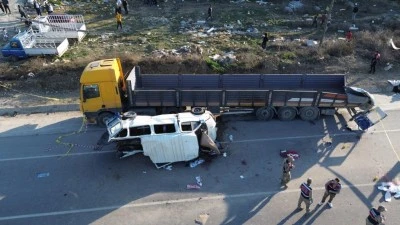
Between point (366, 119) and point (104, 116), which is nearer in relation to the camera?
point (366, 119)

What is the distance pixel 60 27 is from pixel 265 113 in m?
13.6

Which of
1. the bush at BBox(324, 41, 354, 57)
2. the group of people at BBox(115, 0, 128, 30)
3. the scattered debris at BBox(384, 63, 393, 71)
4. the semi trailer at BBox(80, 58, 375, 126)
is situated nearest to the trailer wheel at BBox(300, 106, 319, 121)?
the semi trailer at BBox(80, 58, 375, 126)

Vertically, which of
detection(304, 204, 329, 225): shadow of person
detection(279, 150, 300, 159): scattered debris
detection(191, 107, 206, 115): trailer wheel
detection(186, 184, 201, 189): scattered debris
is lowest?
detection(304, 204, 329, 225): shadow of person

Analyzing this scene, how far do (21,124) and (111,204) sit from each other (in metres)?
6.53

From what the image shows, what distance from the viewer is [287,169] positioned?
36.0ft

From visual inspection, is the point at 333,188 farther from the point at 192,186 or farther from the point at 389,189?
the point at 192,186

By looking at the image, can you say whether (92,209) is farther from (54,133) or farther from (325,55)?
(325,55)

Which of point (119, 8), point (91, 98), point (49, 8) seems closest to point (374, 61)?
point (91, 98)

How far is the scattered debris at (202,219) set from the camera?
34.1 feet

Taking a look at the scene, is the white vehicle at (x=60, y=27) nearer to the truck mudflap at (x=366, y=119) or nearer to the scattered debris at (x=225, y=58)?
the scattered debris at (x=225, y=58)

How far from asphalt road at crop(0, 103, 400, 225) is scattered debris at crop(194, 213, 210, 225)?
116 mm

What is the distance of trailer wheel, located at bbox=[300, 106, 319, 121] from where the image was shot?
14337 millimetres

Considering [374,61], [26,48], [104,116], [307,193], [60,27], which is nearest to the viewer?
[307,193]

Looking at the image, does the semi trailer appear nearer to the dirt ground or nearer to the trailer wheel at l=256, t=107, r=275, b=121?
the trailer wheel at l=256, t=107, r=275, b=121
